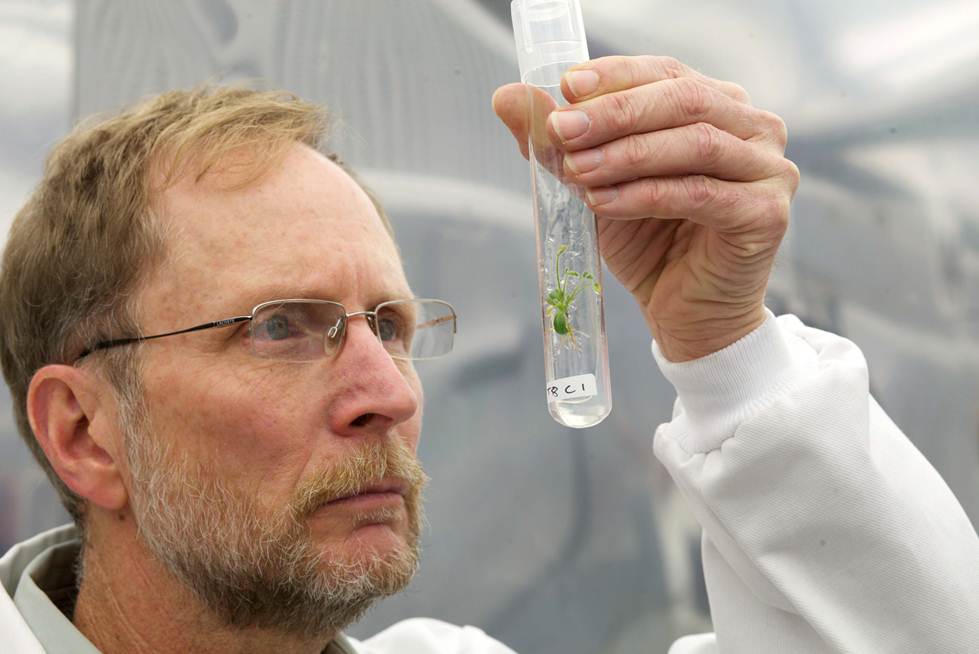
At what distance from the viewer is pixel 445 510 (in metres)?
2.20

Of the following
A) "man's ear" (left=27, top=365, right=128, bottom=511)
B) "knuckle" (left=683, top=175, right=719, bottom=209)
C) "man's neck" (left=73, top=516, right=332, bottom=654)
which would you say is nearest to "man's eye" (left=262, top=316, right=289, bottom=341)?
"man's ear" (left=27, top=365, right=128, bottom=511)

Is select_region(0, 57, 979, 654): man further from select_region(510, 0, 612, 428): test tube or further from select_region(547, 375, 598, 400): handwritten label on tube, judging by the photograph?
select_region(547, 375, 598, 400): handwritten label on tube

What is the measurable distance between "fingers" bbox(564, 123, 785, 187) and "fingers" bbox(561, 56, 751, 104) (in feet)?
0.23

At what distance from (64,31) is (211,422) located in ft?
3.75

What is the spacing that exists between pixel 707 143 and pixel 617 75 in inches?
5.6

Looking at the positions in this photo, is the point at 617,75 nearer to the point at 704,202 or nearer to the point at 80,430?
the point at 704,202

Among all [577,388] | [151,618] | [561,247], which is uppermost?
[561,247]

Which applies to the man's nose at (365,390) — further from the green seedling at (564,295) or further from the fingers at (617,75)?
the fingers at (617,75)

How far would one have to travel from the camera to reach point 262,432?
142 cm

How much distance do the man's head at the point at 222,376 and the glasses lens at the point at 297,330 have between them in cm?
2

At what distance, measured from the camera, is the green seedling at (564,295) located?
1196mm

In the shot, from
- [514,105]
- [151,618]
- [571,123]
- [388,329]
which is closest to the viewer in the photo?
[571,123]

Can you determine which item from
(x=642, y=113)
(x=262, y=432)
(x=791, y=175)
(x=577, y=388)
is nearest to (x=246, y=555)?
(x=262, y=432)

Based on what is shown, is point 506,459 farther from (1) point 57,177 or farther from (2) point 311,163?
(1) point 57,177
